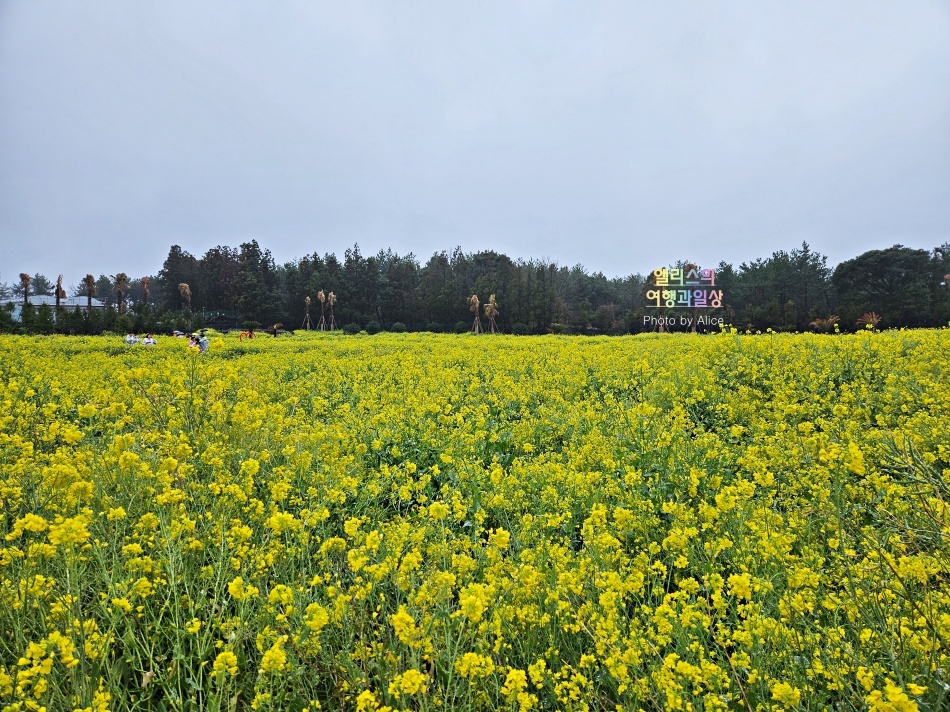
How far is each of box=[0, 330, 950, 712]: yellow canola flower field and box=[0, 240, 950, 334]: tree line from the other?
28442mm

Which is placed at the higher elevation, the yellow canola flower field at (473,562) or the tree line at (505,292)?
the tree line at (505,292)

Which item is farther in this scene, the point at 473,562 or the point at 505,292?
the point at 505,292

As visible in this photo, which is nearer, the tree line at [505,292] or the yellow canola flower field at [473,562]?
the yellow canola flower field at [473,562]

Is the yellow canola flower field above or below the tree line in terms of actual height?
below

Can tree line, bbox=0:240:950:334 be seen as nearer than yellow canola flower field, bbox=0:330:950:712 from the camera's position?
No

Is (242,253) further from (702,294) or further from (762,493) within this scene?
(762,493)

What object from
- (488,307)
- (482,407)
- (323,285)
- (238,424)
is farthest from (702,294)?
(238,424)

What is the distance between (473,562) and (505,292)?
41081 mm

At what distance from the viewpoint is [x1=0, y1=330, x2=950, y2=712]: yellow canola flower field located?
1.64 meters

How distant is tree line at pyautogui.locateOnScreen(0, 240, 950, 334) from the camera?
34125 mm

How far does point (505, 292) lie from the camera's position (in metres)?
42.7

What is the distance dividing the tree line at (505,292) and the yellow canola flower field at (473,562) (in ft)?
93.3

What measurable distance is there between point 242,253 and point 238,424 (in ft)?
158

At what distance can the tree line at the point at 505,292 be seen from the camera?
112 ft
